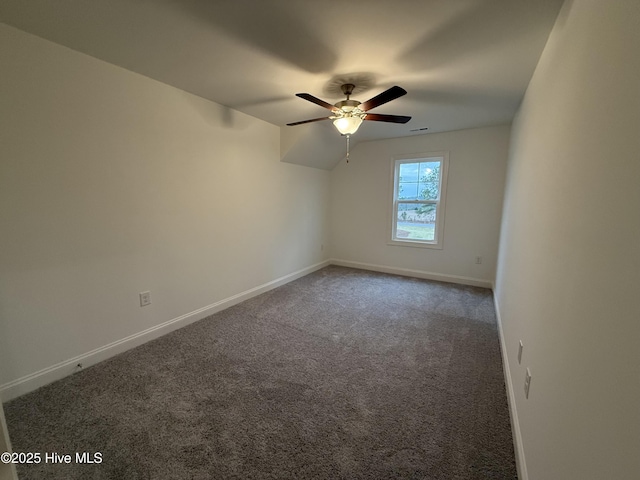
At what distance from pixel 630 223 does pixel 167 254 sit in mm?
2955

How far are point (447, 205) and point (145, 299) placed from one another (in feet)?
13.5

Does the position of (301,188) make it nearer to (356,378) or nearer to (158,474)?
(356,378)

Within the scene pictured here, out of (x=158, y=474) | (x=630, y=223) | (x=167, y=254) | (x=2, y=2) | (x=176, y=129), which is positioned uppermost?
(x=2, y=2)

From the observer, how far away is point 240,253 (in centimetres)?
341

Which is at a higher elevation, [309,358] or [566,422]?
[566,422]

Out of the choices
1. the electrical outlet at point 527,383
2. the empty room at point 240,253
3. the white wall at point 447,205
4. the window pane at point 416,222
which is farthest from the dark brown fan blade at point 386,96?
the window pane at point 416,222

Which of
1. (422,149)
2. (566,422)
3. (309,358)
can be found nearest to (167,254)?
(309,358)

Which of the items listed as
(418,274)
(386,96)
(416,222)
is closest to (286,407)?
(386,96)

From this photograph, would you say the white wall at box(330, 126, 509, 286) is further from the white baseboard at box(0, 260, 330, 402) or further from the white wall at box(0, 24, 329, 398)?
the white baseboard at box(0, 260, 330, 402)

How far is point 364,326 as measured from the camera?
9.29ft

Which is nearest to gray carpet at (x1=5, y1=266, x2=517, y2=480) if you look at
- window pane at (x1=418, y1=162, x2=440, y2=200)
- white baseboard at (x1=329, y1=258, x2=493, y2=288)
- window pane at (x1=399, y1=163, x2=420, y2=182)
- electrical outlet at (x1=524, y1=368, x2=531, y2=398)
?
electrical outlet at (x1=524, y1=368, x2=531, y2=398)

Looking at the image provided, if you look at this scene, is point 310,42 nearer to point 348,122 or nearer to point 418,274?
point 348,122

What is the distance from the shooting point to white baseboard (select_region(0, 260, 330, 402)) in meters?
A: 1.80

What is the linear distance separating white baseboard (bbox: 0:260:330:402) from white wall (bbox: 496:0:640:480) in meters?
2.78
